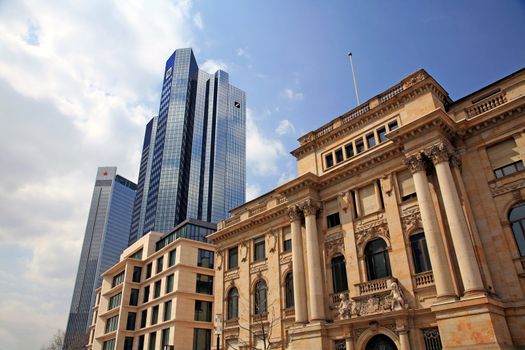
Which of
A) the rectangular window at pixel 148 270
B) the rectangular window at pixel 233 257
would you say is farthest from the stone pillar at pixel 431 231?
the rectangular window at pixel 148 270

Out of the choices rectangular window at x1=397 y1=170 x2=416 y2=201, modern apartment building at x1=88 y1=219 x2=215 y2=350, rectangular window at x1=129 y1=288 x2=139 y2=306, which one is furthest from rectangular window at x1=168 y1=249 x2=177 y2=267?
rectangular window at x1=397 y1=170 x2=416 y2=201

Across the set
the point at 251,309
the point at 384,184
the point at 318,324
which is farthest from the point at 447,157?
the point at 251,309

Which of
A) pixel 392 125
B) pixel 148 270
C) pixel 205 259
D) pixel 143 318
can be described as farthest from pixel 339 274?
pixel 148 270

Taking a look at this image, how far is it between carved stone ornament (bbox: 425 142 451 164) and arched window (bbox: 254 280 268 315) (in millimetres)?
19965

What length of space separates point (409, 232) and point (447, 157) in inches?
233

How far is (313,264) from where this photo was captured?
31.4 metres

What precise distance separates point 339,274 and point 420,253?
702 cm

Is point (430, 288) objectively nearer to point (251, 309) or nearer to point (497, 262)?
point (497, 262)

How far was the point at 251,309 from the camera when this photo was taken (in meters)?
37.2

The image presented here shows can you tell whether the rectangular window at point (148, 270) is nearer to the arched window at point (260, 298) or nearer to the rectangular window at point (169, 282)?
the rectangular window at point (169, 282)

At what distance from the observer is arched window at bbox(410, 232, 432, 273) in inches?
1022

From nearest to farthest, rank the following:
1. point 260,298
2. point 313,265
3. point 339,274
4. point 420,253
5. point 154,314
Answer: point 420,253, point 339,274, point 313,265, point 260,298, point 154,314

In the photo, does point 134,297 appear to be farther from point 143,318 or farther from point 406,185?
point 406,185

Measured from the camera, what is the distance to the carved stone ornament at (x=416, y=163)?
1062 inches
